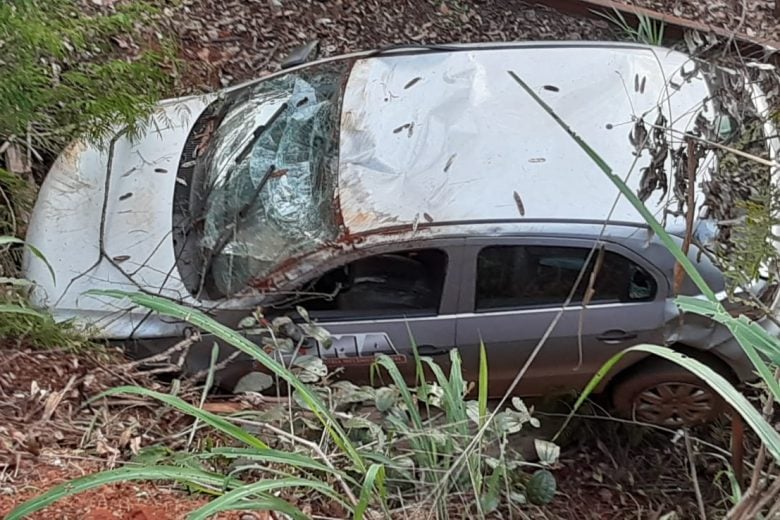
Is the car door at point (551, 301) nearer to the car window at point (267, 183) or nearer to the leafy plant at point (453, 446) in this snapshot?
the car window at point (267, 183)

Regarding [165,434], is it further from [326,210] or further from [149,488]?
[326,210]

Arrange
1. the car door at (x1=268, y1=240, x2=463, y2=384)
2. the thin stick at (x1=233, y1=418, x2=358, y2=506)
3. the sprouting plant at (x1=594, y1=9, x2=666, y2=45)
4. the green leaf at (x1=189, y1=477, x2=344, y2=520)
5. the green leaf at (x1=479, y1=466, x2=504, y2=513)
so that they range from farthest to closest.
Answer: the sprouting plant at (x1=594, y1=9, x2=666, y2=45) → the car door at (x1=268, y1=240, x2=463, y2=384) → the green leaf at (x1=479, y1=466, x2=504, y2=513) → the thin stick at (x1=233, y1=418, x2=358, y2=506) → the green leaf at (x1=189, y1=477, x2=344, y2=520)

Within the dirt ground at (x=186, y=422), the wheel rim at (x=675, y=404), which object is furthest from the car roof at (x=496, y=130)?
the wheel rim at (x=675, y=404)

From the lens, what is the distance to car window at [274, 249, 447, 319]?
146 inches

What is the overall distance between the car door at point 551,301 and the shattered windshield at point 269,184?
2.54ft

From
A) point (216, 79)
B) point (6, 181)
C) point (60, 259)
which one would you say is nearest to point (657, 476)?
point (60, 259)

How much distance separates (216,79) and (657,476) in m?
4.04

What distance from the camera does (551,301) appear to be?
382cm

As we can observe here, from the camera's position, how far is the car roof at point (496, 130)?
12.0 ft

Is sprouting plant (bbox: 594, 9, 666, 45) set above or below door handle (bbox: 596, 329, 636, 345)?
above

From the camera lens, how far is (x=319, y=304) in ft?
12.5

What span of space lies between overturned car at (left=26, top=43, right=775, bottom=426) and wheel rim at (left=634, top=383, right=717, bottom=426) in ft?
0.05

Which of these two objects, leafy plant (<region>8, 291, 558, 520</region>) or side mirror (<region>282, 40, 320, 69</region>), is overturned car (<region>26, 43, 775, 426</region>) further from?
leafy plant (<region>8, 291, 558, 520</region>)

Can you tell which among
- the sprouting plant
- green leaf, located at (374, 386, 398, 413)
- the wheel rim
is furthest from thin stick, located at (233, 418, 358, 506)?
the sprouting plant
